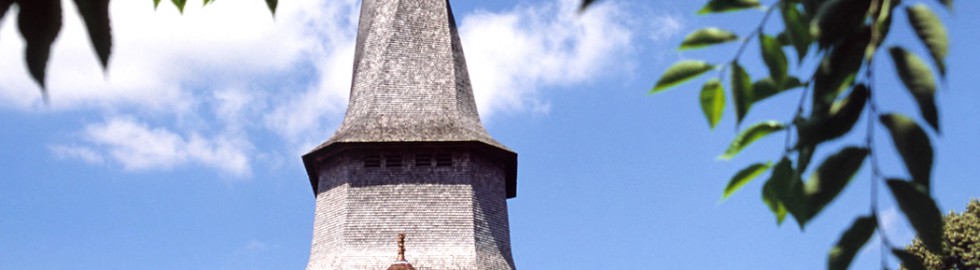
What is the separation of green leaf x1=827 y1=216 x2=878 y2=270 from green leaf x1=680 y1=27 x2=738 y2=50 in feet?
1.04

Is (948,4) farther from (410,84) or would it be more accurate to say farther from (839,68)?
(410,84)

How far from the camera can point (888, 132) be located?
1.41 metres

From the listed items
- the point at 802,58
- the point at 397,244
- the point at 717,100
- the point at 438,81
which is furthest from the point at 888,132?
the point at 438,81

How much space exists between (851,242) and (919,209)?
0.48 feet

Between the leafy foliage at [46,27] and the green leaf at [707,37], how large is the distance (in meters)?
0.76

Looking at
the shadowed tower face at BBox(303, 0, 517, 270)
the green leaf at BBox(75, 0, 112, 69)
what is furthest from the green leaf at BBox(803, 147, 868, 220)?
the shadowed tower face at BBox(303, 0, 517, 270)

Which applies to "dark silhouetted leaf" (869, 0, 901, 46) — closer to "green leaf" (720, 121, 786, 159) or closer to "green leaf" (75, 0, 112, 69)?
"green leaf" (720, 121, 786, 159)

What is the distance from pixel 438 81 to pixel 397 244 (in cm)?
422

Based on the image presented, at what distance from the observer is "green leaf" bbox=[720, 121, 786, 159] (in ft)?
5.66

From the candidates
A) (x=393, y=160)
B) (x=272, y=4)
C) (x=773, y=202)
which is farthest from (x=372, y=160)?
(x=773, y=202)

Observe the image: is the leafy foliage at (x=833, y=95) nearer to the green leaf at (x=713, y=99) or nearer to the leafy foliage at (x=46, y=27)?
the green leaf at (x=713, y=99)

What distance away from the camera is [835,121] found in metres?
1.50

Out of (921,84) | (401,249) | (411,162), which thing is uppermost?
(411,162)

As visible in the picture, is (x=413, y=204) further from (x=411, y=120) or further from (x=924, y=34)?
(x=924, y=34)
